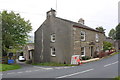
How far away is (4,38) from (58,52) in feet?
32.3

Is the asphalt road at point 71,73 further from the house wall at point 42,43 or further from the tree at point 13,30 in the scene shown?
the house wall at point 42,43

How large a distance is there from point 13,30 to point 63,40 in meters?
9.66

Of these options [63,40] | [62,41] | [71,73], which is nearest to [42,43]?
[62,41]

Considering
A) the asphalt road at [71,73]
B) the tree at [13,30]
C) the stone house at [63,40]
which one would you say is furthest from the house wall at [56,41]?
Result: the asphalt road at [71,73]

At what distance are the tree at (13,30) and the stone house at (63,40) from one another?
3.71 metres

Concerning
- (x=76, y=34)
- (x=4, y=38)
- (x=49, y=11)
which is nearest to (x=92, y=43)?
→ (x=76, y=34)

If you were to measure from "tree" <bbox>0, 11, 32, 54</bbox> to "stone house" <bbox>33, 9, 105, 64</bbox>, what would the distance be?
3705mm

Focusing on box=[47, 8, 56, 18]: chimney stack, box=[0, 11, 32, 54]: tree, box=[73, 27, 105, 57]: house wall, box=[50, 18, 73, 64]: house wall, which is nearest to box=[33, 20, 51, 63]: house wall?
box=[47, 8, 56, 18]: chimney stack

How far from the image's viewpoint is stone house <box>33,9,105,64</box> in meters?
18.4

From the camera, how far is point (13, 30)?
69.9 ft

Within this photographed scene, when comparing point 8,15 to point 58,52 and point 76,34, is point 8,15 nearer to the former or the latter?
point 58,52

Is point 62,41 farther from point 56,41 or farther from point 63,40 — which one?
point 56,41

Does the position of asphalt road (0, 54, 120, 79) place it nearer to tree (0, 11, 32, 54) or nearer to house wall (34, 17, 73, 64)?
house wall (34, 17, 73, 64)

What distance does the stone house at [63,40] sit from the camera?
18438 mm
